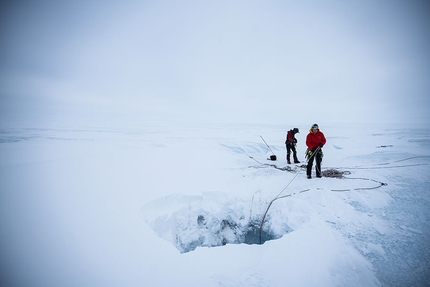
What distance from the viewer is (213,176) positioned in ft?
18.2

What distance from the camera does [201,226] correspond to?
12.6 ft

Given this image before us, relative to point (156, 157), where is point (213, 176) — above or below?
below

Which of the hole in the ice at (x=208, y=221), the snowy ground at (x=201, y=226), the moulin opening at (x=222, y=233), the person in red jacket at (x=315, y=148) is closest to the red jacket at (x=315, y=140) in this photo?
the person in red jacket at (x=315, y=148)

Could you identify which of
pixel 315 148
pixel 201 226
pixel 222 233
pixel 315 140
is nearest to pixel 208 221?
pixel 201 226

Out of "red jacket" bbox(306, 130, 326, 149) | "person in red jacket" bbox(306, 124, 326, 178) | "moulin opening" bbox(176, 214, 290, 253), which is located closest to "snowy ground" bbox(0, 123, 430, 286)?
"moulin opening" bbox(176, 214, 290, 253)

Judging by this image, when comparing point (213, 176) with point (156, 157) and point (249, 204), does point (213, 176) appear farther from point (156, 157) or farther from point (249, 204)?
point (156, 157)

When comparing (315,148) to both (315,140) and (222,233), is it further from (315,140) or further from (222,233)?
(222,233)

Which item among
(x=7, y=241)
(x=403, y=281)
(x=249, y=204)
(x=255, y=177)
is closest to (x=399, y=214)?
(x=403, y=281)

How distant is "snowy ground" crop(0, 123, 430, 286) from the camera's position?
6.74ft

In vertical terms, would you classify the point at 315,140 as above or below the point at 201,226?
above

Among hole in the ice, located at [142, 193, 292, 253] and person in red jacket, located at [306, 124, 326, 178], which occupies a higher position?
person in red jacket, located at [306, 124, 326, 178]

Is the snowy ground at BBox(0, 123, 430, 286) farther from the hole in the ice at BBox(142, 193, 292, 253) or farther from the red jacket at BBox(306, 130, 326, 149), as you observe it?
the red jacket at BBox(306, 130, 326, 149)

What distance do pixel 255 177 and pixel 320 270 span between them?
11.8 feet

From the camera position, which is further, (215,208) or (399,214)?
(215,208)
